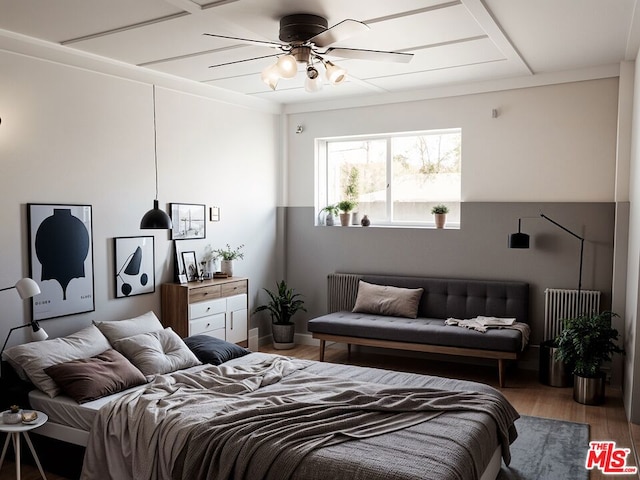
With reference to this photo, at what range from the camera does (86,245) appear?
456cm

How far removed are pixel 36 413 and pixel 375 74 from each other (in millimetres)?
3902

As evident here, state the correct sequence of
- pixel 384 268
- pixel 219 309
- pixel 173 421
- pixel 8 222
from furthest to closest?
pixel 384 268, pixel 219 309, pixel 8 222, pixel 173 421

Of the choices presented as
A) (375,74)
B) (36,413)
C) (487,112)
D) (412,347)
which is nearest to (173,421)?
(36,413)

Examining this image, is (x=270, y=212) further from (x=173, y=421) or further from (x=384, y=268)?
(x=173, y=421)

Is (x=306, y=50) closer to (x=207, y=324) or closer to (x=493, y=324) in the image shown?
(x=207, y=324)

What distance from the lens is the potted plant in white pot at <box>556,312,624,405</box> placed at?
4.62 metres

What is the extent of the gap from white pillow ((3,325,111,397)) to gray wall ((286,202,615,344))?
3198 mm

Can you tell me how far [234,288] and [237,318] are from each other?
0.33 m

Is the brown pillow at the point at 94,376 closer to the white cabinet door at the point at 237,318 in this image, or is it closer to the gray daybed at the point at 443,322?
the white cabinet door at the point at 237,318

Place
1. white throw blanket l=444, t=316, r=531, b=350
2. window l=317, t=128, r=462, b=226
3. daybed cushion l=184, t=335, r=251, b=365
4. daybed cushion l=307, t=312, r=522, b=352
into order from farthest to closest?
window l=317, t=128, r=462, b=226, white throw blanket l=444, t=316, r=531, b=350, daybed cushion l=307, t=312, r=522, b=352, daybed cushion l=184, t=335, r=251, b=365

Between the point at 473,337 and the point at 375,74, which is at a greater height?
the point at 375,74

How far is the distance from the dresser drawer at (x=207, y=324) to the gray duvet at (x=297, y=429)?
146 centimetres

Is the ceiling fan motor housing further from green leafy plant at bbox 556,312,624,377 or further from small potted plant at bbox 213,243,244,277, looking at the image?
green leafy plant at bbox 556,312,624,377

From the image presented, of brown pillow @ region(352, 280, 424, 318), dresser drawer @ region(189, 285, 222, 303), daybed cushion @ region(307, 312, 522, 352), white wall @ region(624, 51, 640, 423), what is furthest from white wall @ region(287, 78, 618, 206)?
dresser drawer @ region(189, 285, 222, 303)
